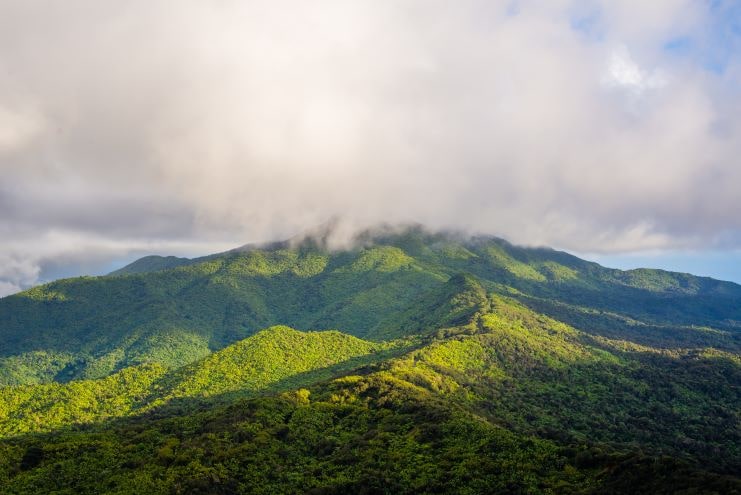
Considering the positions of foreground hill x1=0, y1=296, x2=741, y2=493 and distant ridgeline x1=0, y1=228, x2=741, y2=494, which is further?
distant ridgeline x1=0, y1=228, x2=741, y2=494

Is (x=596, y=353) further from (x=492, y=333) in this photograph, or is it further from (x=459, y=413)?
(x=459, y=413)

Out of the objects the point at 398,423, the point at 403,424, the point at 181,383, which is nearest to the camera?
the point at 403,424

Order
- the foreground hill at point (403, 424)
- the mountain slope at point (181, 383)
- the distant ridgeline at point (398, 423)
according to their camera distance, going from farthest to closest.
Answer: the mountain slope at point (181, 383), the distant ridgeline at point (398, 423), the foreground hill at point (403, 424)

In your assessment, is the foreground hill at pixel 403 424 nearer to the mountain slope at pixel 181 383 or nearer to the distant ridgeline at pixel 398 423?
the distant ridgeline at pixel 398 423

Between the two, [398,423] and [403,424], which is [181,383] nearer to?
[398,423]

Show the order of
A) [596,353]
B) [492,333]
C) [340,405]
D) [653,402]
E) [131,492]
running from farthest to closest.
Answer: [596,353]
[492,333]
[653,402]
[340,405]
[131,492]

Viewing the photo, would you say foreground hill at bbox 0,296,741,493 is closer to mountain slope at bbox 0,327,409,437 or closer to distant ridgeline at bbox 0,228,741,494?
distant ridgeline at bbox 0,228,741,494

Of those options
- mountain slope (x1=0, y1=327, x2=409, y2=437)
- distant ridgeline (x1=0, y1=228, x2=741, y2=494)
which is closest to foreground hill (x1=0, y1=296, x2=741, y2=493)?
distant ridgeline (x1=0, y1=228, x2=741, y2=494)

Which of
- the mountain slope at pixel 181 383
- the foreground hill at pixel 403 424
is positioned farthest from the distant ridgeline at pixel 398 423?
the mountain slope at pixel 181 383

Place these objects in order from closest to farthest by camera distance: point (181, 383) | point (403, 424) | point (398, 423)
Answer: point (403, 424)
point (398, 423)
point (181, 383)

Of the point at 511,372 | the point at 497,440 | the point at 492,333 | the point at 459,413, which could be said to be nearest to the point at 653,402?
the point at 511,372

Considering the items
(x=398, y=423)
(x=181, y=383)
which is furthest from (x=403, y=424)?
(x=181, y=383)
